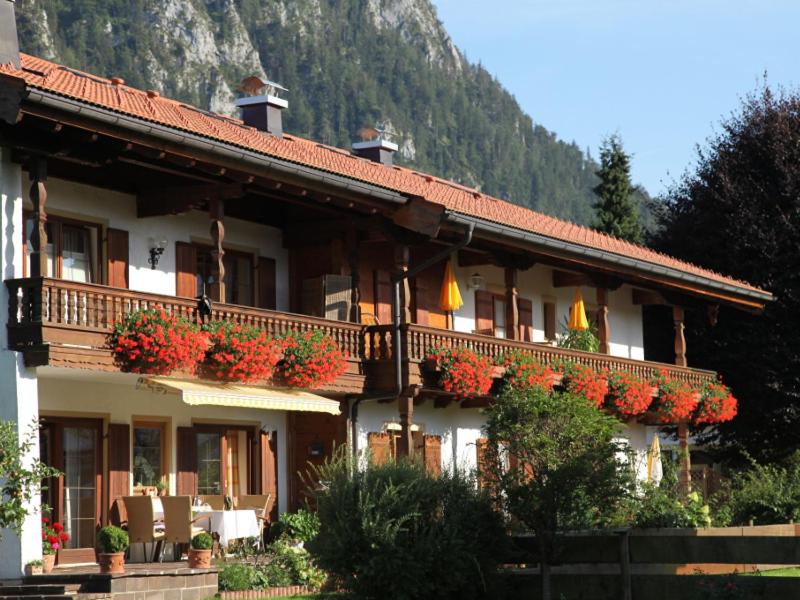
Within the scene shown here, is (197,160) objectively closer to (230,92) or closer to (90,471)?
(90,471)

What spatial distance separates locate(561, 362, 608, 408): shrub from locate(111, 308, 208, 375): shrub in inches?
361

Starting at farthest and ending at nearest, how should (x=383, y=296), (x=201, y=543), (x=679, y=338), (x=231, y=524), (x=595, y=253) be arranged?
(x=679, y=338), (x=595, y=253), (x=383, y=296), (x=231, y=524), (x=201, y=543)

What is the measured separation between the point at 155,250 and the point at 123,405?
2354mm

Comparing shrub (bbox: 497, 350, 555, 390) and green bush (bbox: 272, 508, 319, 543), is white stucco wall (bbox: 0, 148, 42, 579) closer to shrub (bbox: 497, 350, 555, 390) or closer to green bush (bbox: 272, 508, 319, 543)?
green bush (bbox: 272, 508, 319, 543)

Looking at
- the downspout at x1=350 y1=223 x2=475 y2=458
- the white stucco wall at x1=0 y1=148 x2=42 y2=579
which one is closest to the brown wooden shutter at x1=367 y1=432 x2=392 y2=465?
the downspout at x1=350 y1=223 x2=475 y2=458

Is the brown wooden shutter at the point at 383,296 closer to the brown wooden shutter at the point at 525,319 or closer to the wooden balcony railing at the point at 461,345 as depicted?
the wooden balcony railing at the point at 461,345

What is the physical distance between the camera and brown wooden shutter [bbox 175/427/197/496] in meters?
21.6

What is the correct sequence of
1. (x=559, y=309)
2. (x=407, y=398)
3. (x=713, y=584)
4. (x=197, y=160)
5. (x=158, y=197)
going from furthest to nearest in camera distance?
(x=559, y=309) → (x=407, y=398) → (x=158, y=197) → (x=197, y=160) → (x=713, y=584)

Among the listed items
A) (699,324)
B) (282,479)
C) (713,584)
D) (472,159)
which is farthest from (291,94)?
(713,584)

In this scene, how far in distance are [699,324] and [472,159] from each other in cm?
11118

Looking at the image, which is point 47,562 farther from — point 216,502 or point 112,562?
point 216,502

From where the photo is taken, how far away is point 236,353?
65.0 ft

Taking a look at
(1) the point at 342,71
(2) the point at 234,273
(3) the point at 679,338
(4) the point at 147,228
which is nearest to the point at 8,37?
(4) the point at 147,228

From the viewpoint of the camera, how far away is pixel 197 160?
63.3 ft
